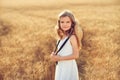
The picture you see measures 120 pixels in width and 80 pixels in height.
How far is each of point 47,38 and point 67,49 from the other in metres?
3.55

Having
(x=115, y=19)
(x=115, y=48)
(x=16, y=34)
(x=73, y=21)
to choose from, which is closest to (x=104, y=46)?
(x=115, y=48)

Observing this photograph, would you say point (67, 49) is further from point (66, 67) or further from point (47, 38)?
point (47, 38)

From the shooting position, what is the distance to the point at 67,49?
4.54 meters

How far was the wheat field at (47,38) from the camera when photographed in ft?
24.8

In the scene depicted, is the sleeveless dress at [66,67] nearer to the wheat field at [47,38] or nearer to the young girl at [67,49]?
the young girl at [67,49]

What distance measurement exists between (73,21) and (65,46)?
0.31 m

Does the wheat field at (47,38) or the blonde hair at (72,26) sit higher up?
the blonde hair at (72,26)

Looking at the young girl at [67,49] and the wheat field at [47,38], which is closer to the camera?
the young girl at [67,49]

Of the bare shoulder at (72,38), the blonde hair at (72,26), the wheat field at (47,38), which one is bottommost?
the wheat field at (47,38)

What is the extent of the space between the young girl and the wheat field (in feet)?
9.45

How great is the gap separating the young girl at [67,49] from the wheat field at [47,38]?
113 inches

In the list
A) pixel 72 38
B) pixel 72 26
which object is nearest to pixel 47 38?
pixel 72 26

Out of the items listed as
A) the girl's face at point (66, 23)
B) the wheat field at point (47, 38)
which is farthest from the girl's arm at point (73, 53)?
the wheat field at point (47, 38)

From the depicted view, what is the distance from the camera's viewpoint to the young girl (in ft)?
14.8
